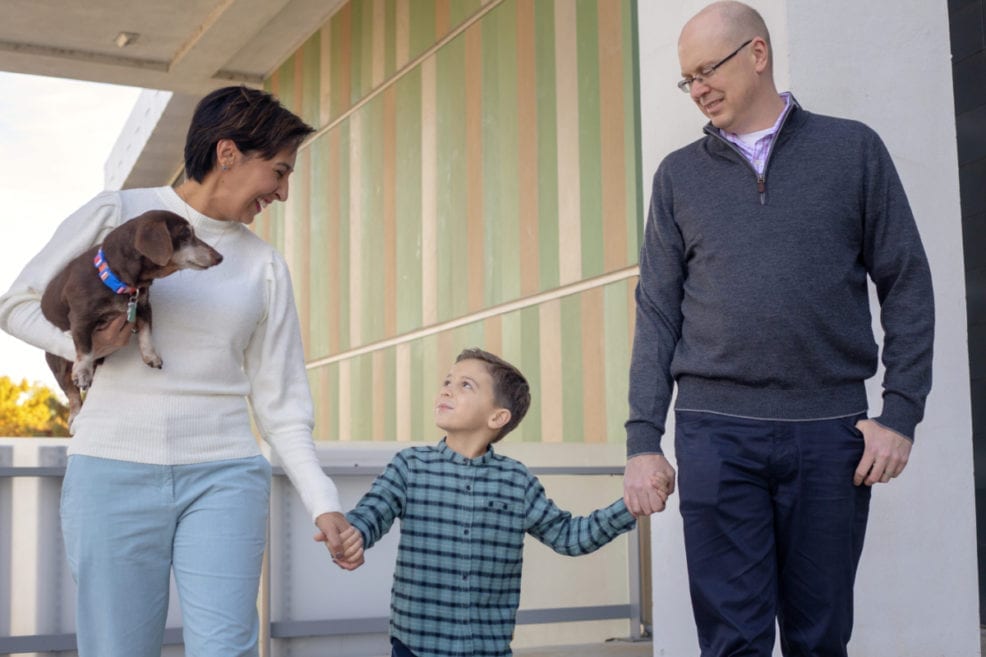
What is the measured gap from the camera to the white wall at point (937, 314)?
152 inches

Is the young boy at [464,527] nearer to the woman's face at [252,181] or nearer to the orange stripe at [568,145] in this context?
the woman's face at [252,181]

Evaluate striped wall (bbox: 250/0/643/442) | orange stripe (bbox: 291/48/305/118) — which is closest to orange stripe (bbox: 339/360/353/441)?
striped wall (bbox: 250/0/643/442)

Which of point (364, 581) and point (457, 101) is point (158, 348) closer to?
point (364, 581)

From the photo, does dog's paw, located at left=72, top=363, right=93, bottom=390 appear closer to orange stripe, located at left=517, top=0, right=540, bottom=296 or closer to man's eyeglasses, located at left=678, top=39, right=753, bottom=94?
man's eyeglasses, located at left=678, top=39, right=753, bottom=94

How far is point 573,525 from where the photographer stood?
125 inches

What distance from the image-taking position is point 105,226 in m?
2.58

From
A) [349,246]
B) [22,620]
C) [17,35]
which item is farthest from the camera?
[17,35]

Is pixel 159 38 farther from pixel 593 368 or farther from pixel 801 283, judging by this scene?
pixel 801 283

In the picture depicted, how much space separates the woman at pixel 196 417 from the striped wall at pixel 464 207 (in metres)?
4.89

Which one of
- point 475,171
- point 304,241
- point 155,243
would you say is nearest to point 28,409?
point 304,241

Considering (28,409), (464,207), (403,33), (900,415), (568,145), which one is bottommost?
(900,415)

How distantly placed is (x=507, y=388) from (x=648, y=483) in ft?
2.32

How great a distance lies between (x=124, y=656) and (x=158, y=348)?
583 mm

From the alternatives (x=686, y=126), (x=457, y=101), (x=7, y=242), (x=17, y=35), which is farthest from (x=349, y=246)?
(x=7, y=242)
